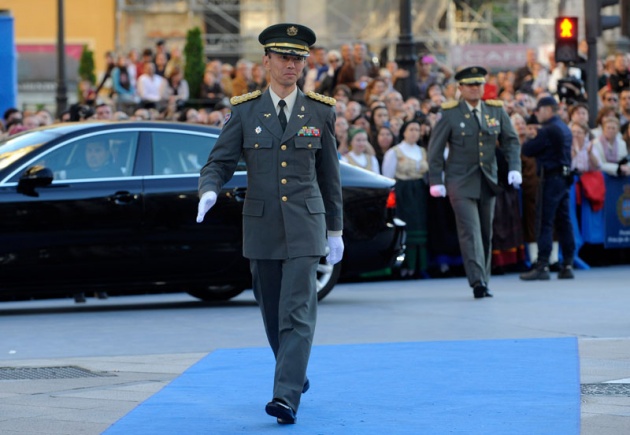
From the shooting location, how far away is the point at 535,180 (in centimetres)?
1697

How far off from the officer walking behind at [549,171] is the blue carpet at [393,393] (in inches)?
230

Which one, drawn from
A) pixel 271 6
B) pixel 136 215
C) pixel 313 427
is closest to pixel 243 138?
pixel 313 427

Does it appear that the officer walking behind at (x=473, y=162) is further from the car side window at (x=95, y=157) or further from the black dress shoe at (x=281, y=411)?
the black dress shoe at (x=281, y=411)

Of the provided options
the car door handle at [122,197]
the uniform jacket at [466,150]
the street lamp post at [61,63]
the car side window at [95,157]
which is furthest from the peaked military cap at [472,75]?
the street lamp post at [61,63]

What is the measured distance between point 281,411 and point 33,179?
5.57m

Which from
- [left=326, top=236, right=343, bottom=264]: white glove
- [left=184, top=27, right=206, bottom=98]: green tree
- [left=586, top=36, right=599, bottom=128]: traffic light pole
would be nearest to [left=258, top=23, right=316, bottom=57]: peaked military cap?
[left=326, top=236, right=343, bottom=264]: white glove

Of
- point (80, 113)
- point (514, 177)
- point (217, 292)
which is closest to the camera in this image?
point (514, 177)

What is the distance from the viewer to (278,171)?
739cm

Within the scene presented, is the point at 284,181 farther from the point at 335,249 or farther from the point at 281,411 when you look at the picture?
the point at 281,411

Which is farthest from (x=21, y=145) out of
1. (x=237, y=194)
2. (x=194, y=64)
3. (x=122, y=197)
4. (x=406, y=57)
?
(x=194, y=64)

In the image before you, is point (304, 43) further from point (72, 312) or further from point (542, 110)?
point (542, 110)

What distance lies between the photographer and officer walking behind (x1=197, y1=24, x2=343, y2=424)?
7312mm

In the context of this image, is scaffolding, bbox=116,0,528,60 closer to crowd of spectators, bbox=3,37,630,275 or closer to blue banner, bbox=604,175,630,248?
crowd of spectators, bbox=3,37,630,275

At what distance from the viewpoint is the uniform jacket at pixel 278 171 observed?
24.2ft
